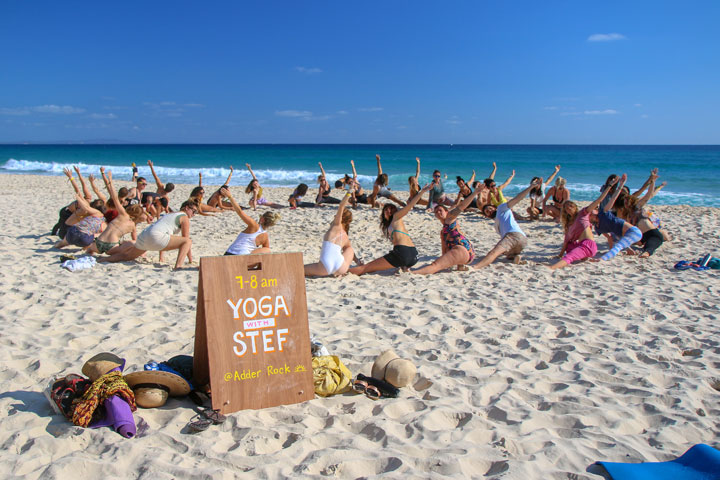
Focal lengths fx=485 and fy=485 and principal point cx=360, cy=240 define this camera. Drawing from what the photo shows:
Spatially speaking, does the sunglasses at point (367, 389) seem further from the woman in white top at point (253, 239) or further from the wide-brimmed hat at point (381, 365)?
the woman in white top at point (253, 239)

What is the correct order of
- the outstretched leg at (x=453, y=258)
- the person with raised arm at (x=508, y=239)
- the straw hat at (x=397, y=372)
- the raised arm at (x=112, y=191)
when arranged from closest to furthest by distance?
the straw hat at (x=397, y=372), the outstretched leg at (x=453, y=258), the raised arm at (x=112, y=191), the person with raised arm at (x=508, y=239)

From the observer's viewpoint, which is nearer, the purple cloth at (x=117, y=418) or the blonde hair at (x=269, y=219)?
the purple cloth at (x=117, y=418)

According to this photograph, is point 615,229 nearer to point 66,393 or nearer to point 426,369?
point 426,369

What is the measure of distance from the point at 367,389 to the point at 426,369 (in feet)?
2.23

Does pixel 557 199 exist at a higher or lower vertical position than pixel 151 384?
higher

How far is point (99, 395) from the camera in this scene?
9.41 ft

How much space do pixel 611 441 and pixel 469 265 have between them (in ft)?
16.3

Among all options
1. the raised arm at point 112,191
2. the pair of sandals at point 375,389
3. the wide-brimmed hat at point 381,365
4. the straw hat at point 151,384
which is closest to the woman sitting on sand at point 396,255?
the wide-brimmed hat at point 381,365

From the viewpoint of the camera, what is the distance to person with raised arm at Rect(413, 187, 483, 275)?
287 inches

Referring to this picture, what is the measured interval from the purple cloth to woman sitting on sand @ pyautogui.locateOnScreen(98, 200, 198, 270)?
4566 millimetres

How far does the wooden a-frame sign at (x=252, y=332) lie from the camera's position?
3047 mm

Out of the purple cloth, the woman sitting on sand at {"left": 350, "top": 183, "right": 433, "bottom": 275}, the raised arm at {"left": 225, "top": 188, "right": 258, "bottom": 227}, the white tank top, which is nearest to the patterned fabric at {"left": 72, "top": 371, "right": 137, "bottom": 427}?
the purple cloth

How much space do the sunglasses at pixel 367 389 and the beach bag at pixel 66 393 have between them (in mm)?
1711

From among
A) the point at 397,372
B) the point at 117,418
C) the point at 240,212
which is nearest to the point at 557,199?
the point at 240,212
